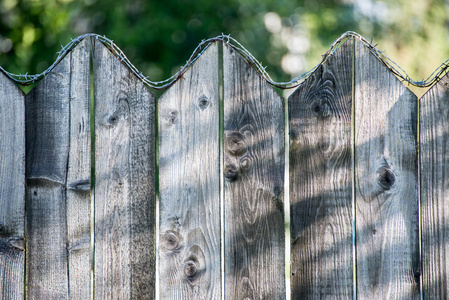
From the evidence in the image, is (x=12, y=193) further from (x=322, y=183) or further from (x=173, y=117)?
(x=322, y=183)

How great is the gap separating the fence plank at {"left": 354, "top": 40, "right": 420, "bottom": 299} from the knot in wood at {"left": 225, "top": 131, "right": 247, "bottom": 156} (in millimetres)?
425

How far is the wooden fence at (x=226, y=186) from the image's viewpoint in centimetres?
158

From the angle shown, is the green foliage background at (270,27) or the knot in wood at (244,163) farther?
the green foliage background at (270,27)

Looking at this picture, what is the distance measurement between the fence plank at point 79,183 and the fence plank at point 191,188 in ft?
0.93

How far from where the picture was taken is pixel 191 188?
1607mm

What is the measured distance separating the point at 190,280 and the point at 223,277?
12 cm

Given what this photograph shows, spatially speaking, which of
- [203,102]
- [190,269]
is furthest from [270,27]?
[190,269]

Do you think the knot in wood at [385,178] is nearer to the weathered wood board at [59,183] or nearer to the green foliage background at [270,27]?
the weathered wood board at [59,183]

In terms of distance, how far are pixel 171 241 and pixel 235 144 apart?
44cm

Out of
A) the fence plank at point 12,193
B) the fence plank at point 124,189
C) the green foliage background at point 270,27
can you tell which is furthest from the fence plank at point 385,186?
the green foliage background at point 270,27

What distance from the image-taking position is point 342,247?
1.59 meters

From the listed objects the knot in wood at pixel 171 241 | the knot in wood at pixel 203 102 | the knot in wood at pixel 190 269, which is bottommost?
the knot in wood at pixel 190 269

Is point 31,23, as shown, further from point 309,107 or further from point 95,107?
point 309,107

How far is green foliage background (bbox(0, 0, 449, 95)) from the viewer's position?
5727 mm
